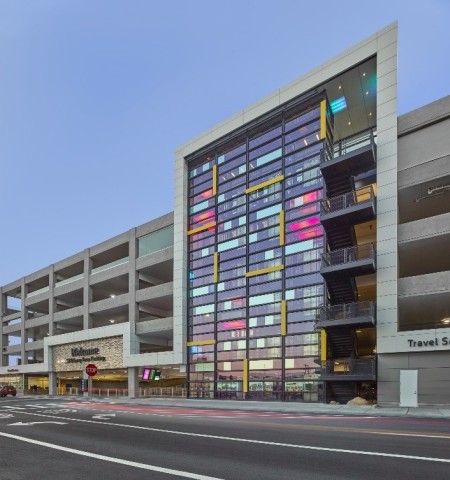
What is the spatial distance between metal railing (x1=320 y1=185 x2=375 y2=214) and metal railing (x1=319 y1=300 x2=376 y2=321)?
6.07 m

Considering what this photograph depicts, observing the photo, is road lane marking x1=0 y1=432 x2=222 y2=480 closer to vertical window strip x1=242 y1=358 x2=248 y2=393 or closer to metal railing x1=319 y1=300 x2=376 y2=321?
metal railing x1=319 y1=300 x2=376 y2=321

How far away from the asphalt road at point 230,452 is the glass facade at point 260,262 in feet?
54.0

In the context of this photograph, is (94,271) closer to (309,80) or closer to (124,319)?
(124,319)

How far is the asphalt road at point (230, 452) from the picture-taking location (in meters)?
8.48

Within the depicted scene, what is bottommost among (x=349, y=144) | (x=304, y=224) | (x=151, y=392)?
(x=151, y=392)

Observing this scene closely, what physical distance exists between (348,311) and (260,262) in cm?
905

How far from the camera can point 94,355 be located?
165ft

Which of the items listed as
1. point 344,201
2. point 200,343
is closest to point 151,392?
point 200,343

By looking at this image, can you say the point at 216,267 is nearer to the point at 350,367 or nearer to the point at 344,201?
the point at 344,201

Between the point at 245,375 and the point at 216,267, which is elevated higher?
the point at 216,267

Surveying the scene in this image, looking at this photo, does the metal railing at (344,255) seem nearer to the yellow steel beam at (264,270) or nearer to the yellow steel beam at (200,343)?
the yellow steel beam at (264,270)

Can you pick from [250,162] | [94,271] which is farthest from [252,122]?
[94,271]

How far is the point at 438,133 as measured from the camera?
28.4 metres

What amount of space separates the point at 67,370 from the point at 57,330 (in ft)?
23.1
